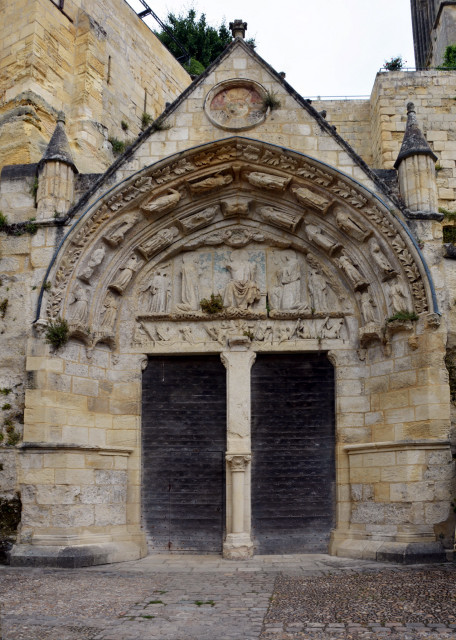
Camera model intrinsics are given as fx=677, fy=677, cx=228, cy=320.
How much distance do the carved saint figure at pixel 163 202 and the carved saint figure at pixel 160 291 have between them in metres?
0.95

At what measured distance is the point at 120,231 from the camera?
9.62 meters

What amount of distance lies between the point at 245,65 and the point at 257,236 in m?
2.54

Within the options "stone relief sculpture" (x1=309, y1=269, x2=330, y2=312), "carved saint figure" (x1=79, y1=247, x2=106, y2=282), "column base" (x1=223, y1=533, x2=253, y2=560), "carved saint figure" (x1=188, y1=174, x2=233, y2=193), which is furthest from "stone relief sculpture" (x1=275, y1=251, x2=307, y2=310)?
"column base" (x1=223, y1=533, x2=253, y2=560)

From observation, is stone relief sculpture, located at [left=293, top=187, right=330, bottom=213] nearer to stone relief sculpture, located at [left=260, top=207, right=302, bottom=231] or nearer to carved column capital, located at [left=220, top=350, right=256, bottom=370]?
stone relief sculpture, located at [left=260, top=207, right=302, bottom=231]

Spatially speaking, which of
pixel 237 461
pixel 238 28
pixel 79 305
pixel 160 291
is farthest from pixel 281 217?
pixel 237 461

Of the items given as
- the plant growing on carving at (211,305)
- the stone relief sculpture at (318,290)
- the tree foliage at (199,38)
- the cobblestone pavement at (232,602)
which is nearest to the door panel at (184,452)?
the plant growing on carving at (211,305)

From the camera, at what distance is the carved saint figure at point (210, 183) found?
9.87 meters

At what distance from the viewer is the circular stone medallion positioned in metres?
9.81

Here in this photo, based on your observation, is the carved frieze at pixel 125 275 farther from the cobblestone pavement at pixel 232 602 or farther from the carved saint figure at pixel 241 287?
the cobblestone pavement at pixel 232 602

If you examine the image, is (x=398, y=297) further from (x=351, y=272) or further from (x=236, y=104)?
(x=236, y=104)

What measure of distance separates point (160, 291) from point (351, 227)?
2.92m

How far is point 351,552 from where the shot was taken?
8.60m

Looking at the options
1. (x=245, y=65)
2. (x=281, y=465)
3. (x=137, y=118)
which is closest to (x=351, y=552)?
(x=281, y=465)

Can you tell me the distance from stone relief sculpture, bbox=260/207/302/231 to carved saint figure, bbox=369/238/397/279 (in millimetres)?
1228
